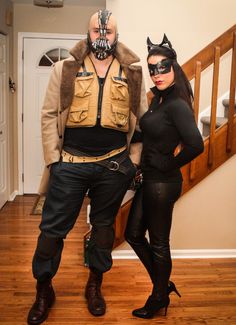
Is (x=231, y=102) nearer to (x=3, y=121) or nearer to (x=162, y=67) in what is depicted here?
(x=162, y=67)

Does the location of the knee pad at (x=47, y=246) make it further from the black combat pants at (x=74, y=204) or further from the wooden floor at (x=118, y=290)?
the wooden floor at (x=118, y=290)

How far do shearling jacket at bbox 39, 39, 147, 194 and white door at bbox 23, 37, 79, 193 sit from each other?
300cm

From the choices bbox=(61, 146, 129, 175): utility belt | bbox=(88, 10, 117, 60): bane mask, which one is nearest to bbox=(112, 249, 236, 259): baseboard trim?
bbox=(61, 146, 129, 175): utility belt

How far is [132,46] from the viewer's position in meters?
2.93

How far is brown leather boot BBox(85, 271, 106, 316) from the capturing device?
7.49 feet

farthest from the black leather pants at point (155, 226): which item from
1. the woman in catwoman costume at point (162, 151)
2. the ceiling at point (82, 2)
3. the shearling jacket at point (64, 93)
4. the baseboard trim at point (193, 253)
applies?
the ceiling at point (82, 2)

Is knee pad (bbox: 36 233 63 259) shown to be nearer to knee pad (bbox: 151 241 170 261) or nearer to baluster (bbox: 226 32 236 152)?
knee pad (bbox: 151 241 170 261)

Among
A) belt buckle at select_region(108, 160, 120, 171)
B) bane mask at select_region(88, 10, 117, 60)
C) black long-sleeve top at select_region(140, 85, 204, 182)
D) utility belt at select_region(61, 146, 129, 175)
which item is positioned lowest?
belt buckle at select_region(108, 160, 120, 171)

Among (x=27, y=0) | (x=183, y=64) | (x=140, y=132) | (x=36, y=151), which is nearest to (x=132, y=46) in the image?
(x=183, y=64)

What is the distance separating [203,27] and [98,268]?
192 cm

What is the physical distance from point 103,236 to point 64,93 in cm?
82

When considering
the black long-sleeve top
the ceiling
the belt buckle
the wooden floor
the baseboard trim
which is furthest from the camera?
the ceiling

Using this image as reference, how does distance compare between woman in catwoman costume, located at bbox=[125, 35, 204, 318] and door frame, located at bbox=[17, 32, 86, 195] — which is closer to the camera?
woman in catwoman costume, located at bbox=[125, 35, 204, 318]

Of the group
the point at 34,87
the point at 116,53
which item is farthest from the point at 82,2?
the point at 116,53
